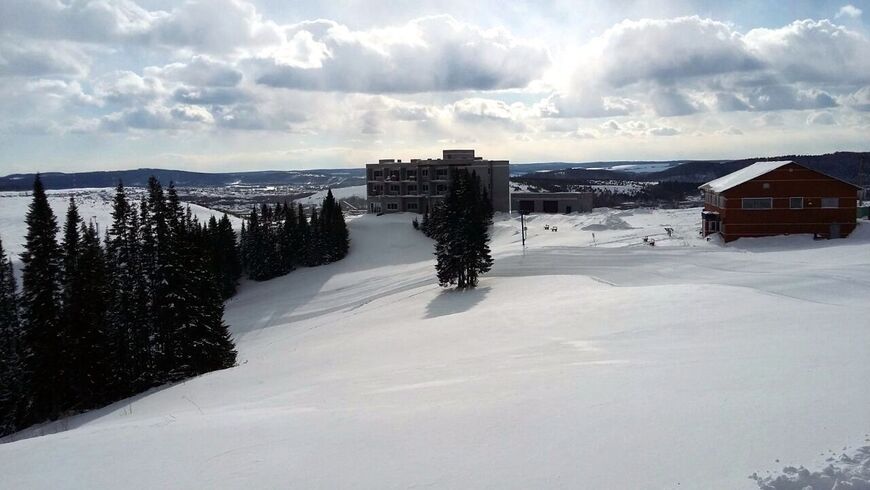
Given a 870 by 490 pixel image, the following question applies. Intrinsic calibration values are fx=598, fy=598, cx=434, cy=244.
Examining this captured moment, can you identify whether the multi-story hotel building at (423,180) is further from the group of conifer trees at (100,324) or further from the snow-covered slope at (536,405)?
the snow-covered slope at (536,405)

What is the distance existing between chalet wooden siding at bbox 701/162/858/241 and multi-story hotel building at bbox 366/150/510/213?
48.0 meters

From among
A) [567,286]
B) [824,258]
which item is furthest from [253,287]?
[824,258]

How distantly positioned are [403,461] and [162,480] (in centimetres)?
318

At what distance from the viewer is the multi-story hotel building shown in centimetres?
9112

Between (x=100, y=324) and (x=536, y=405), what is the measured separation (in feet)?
86.5

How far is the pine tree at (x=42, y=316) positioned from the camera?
27.3m

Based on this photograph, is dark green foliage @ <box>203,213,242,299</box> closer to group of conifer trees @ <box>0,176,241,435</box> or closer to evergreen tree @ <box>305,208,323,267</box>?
evergreen tree @ <box>305,208,323,267</box>

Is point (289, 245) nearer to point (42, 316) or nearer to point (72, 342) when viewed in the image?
point (42, 316)

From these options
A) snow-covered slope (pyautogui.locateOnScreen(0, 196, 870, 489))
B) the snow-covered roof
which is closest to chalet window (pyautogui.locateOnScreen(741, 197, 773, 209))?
the snow-covered roof

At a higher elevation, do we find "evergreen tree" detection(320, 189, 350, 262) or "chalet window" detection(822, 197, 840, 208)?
"chalet window" detection(822, 197, 840, 208)

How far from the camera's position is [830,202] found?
42.4 metres

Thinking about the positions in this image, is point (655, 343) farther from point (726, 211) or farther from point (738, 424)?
point (726, 211)

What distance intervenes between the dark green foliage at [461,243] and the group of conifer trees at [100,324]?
15035 mm

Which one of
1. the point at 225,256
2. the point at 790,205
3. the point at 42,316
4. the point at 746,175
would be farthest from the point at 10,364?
the point at 790,205
